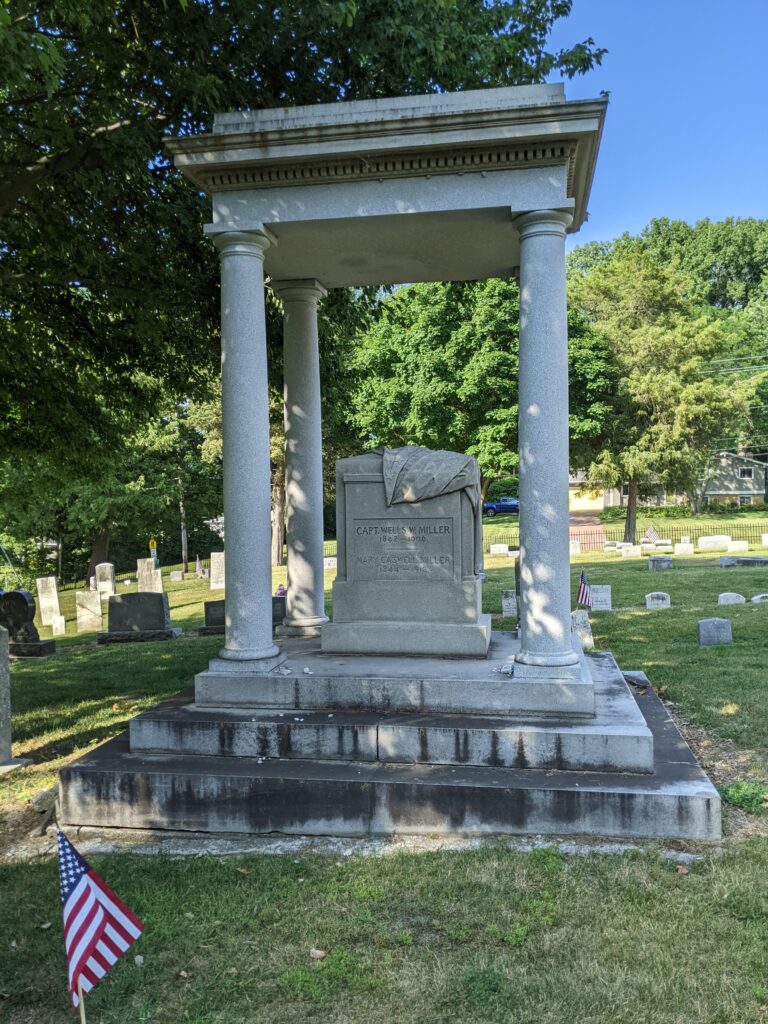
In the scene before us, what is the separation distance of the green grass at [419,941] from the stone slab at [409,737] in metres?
0.93

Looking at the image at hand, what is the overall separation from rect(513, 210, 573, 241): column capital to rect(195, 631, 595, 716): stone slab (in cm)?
382

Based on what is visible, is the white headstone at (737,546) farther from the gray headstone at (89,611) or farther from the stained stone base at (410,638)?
the stained stone base at (410,638)

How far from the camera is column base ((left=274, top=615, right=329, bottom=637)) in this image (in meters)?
9.18

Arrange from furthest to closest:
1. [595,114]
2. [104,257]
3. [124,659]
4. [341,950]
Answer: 1. [124,659]
2. [104,257]
3. [595,114]
4. [341,950]

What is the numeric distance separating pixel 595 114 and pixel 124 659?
11.5 meters

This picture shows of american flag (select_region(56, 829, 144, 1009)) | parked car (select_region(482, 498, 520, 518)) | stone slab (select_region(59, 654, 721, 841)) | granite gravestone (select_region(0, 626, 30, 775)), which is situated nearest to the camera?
american flag (select_region(56, 829, 144, 1009))

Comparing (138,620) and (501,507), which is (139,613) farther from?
(501,507)

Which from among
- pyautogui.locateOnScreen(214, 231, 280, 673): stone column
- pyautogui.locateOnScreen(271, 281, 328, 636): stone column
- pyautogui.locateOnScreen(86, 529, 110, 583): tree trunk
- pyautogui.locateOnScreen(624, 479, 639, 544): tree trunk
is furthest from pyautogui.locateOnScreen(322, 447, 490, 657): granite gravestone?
pyautogui.locateOnScreen(86, 529, 110, 583): tree trunk

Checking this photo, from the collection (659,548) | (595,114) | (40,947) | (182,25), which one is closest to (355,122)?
(595,114)

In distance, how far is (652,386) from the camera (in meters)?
32.6

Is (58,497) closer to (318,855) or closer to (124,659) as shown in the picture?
(124,659)

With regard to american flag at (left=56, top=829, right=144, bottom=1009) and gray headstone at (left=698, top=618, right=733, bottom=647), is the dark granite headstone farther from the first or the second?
american flag at (left=56, top=829, right=144, bottom=1009)

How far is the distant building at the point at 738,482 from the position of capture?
178 ft

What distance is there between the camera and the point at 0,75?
6387 millimetres
